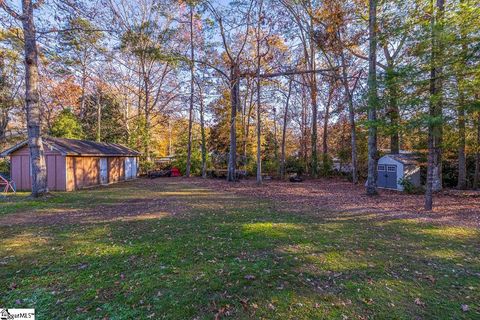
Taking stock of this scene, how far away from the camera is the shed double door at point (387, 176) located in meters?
13.5

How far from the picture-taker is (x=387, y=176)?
14.1 m

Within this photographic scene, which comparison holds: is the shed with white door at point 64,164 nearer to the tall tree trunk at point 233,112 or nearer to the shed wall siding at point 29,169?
the shed wall siding at point 29,169

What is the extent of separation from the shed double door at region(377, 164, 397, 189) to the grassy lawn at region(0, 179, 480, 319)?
25.0 feet

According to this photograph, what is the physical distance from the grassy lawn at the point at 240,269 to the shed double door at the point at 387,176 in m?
7.61

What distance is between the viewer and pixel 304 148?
80.4ft

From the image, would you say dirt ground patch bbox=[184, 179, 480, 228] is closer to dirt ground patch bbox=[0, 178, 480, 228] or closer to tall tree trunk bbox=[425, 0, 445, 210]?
dirt ground patch bbox=[0, 178, 480, 228]

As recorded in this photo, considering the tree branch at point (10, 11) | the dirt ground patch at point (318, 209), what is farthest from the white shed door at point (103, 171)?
the tree branch at point (10, 11)

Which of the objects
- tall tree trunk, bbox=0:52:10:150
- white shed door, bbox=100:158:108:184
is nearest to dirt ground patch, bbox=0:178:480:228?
white shed door, bbox=100:158:108:184

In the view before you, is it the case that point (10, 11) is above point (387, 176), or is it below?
above

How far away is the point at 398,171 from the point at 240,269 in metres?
12.7

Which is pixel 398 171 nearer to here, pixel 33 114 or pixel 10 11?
pixel 33 114

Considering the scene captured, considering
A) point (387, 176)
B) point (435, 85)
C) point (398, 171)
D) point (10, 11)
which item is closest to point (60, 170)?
point (10, 11)

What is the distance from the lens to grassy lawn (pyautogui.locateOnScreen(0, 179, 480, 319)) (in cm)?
300

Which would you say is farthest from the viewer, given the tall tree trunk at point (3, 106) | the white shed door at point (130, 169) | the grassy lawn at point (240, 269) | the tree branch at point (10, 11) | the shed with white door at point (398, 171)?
the white shed door at point (130, 169)
